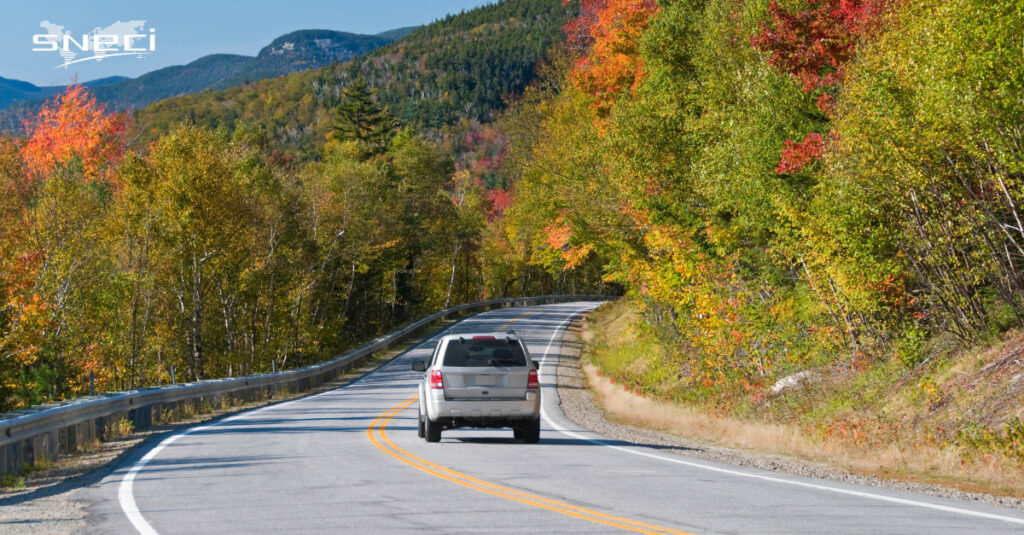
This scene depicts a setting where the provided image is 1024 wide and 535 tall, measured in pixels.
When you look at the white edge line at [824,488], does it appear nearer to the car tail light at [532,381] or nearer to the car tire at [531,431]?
the car tire at [531,431]

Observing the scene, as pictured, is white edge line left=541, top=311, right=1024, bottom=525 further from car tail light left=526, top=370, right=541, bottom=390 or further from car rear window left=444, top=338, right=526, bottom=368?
car rear window left=444, top=338, right=526, bottom=368

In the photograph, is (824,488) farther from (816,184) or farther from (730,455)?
(816,184)

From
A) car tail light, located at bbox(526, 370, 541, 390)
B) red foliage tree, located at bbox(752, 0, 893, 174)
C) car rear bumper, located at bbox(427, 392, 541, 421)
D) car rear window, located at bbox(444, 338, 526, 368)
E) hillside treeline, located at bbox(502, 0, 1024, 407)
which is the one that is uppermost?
red foliage tree, located at bbox(752, 0, 893, 174)

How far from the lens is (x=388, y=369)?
41.1 m

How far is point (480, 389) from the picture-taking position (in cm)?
1568

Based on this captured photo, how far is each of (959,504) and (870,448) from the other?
4752 millimetres

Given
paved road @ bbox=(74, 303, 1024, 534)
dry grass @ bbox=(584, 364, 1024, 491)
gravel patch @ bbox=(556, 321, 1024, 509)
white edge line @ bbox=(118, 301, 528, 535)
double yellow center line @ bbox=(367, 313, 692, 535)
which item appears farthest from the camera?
dry grass @ bbox=(584, 364, 1024, 491)

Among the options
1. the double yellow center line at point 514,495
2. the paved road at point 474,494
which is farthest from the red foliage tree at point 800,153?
the double yellow center line at point 514,495

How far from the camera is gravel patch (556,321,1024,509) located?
10.1 m

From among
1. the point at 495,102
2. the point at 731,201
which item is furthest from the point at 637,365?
the point at 495,102

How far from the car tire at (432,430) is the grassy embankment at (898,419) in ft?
16.1

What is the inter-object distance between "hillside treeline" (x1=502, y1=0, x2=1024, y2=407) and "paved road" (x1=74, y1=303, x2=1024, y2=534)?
626 centimetres

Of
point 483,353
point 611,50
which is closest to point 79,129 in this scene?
point 611,50

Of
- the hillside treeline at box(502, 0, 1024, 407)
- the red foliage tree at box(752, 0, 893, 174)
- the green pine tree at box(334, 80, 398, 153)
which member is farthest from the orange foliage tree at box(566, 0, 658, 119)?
the green pine tree at box(334, 80, 398, 153)
